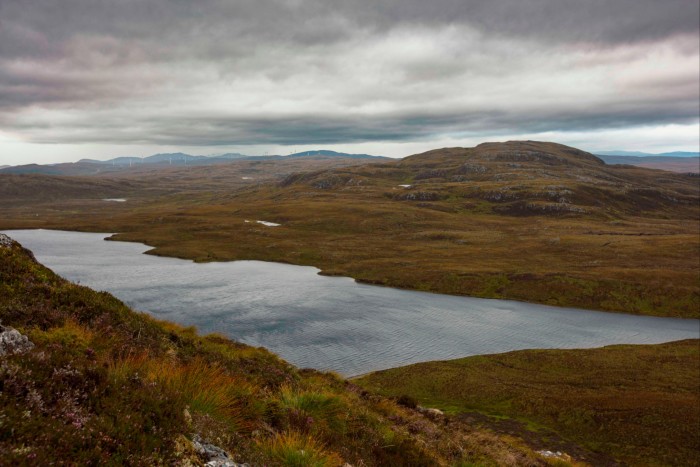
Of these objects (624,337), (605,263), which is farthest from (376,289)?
(605,263)

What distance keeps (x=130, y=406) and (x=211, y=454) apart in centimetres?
180

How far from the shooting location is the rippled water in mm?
66875

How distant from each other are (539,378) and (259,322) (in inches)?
1836

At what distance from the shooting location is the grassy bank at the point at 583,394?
40.2 m

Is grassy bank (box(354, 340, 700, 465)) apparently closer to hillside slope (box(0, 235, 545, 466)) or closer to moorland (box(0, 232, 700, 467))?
moorland (box(0, 232, 700, 467))

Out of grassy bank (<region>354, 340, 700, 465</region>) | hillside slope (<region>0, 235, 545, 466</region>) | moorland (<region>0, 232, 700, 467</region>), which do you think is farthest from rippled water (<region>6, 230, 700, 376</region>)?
hillside slope (<region>0, 235, 545, 466</region>)

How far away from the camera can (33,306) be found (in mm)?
12836

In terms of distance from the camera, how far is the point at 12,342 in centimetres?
909

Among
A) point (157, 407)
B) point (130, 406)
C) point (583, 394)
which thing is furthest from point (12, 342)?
point (583, 394)

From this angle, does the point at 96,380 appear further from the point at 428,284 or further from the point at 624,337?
the point at 428,284

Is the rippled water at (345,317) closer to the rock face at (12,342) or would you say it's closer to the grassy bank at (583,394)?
the grassy bank at (583,394)

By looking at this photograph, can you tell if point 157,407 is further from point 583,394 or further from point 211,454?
point 583,394

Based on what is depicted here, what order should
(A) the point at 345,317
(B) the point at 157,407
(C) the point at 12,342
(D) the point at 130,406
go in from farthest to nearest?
(A) the point at 345,317 → (C) the point at 12,342 → (B) the point at 157,407 → (D) the point at 130,406

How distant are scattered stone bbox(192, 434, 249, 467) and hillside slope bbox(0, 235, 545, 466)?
29 millimetres
